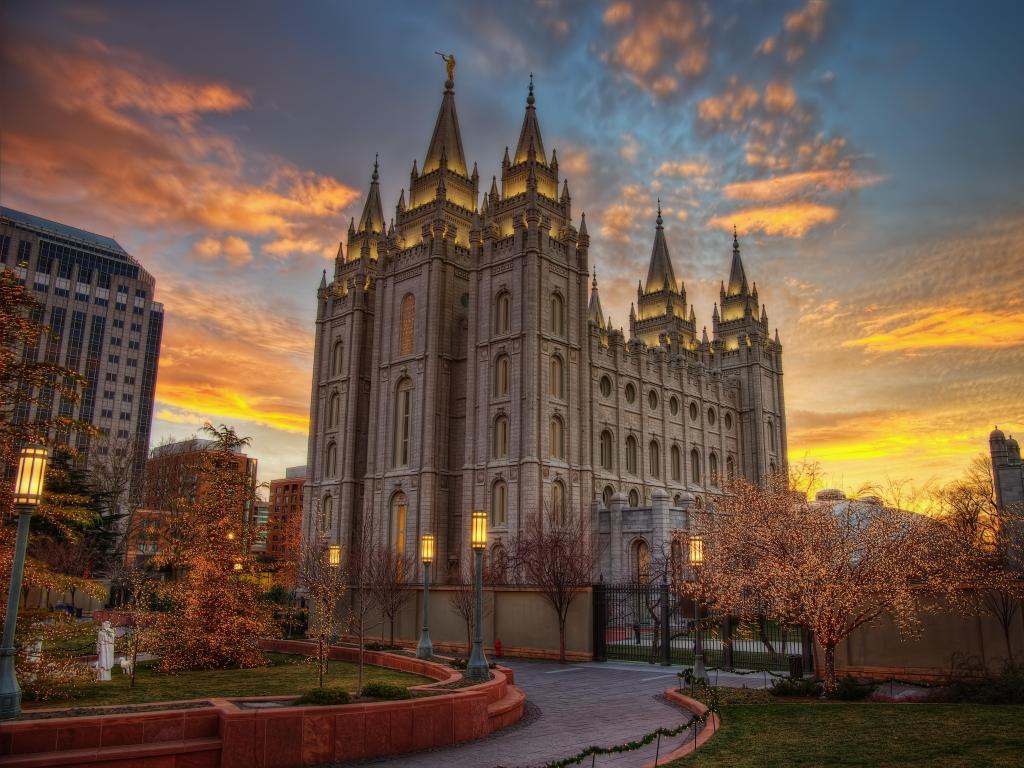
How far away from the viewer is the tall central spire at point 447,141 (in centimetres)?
5459

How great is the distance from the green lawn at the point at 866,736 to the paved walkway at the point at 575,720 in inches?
38.6

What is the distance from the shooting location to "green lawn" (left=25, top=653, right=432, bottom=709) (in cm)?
1252

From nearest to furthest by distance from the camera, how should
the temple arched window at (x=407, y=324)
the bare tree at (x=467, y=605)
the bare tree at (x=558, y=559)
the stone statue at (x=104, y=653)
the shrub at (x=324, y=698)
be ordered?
the shrub at (x=324, y=698) < the stone statue at (x=104, y=653) < the bare tree at (x=558, y=559) < the bare tree at (x=467, y=605) < the temple arched window at (x=407, y=324)

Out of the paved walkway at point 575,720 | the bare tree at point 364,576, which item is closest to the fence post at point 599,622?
the paved walkway at point 575,720

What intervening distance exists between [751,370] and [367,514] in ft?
124

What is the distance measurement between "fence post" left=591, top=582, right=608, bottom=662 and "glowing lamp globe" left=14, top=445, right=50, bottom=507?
16868 millimetres

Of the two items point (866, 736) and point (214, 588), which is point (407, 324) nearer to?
point (214, 588)

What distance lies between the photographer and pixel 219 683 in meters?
14.6

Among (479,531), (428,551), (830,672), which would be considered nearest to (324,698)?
(479,531)

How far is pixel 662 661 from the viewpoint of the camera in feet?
74.3

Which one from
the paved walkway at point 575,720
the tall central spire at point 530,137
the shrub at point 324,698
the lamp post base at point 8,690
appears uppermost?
the tall central spire at point 530,137

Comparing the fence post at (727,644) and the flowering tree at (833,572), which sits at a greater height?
the flowering tree at (833,572)

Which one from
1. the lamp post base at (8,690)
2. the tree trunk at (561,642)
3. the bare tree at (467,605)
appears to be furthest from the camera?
the bare tree at (467,605)

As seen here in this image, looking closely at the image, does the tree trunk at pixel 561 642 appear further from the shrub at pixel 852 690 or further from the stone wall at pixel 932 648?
the shrub at pixel 852 690
